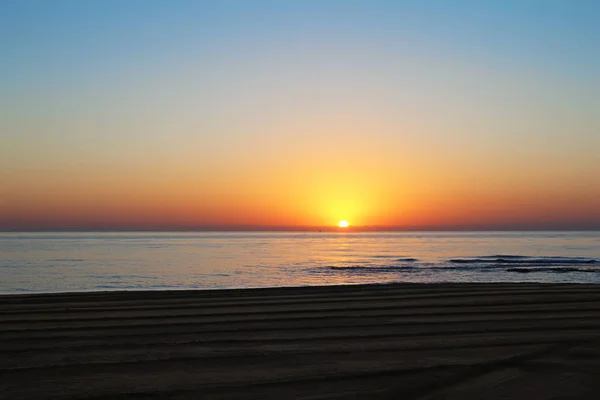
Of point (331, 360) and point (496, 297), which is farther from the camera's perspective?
point (496, 297)

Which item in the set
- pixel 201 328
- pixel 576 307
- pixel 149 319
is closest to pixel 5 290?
pixel 149 319

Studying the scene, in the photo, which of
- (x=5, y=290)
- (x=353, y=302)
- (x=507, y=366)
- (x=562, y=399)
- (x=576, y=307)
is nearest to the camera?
(x=562, y=399)

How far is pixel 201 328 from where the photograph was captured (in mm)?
5676

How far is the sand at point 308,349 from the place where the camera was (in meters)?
3.47

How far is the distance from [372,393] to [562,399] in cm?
108

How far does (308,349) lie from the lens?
4.53 m

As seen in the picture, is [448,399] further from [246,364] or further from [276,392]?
[246,364]

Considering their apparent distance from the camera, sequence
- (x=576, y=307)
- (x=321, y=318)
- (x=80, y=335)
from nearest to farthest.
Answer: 1. (x=80, y=335)
2. (x=321, y=318)
3. (x=576, y=307)

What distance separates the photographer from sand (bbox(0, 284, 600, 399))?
347cm

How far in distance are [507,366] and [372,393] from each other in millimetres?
1196

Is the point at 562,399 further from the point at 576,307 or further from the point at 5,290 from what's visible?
the point at 5,290

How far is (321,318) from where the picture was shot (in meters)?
6.20

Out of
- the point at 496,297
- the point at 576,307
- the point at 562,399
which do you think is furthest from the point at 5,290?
the point at 562,399

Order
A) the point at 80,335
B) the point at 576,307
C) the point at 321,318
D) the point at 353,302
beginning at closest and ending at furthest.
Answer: the point at 80,335 → the point at 321,318 → the point at 576,307 → the point at 353,302
